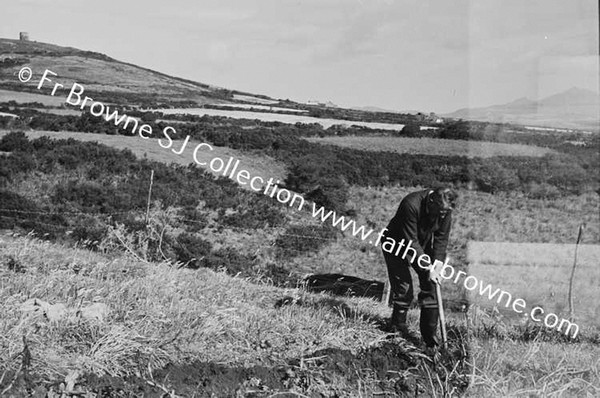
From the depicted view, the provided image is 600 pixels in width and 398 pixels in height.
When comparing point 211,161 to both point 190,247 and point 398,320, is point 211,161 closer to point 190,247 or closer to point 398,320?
point 190,247

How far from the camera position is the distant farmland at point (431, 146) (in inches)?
1341

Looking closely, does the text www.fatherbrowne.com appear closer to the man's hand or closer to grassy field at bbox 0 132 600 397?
grassy field at bbox 0 132 600 397

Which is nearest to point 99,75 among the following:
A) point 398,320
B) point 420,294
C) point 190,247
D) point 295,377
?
point 190,247

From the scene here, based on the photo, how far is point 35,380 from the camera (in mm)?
3734

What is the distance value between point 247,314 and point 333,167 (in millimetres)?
24811

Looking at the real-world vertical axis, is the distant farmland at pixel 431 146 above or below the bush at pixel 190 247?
above

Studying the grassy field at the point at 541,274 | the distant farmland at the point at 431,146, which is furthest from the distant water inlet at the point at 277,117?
the grassy field at the point at 541,274

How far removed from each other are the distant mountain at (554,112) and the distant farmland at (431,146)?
5.99 m

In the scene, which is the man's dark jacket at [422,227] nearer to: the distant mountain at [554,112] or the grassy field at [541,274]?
the grassy field at [541,274]

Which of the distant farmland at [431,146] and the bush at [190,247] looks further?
the distant farmland at [431,146]

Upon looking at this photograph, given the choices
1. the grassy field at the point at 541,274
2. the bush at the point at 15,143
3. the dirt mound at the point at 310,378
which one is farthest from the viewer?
the bush at the point at 15,143

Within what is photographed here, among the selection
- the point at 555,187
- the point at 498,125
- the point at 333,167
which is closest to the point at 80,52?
the point at 333,167

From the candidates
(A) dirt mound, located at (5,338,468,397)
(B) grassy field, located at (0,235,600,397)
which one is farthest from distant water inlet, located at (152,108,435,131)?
(A) dirt mound, located at (5,338,468,397)

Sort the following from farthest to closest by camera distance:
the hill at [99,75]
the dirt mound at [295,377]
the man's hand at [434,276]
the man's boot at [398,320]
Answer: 1. the hill at [99,75]
2. the man's boot at [398,320]
3. the man's hand at [434,276]
4. the dirt mound at [295,377]
